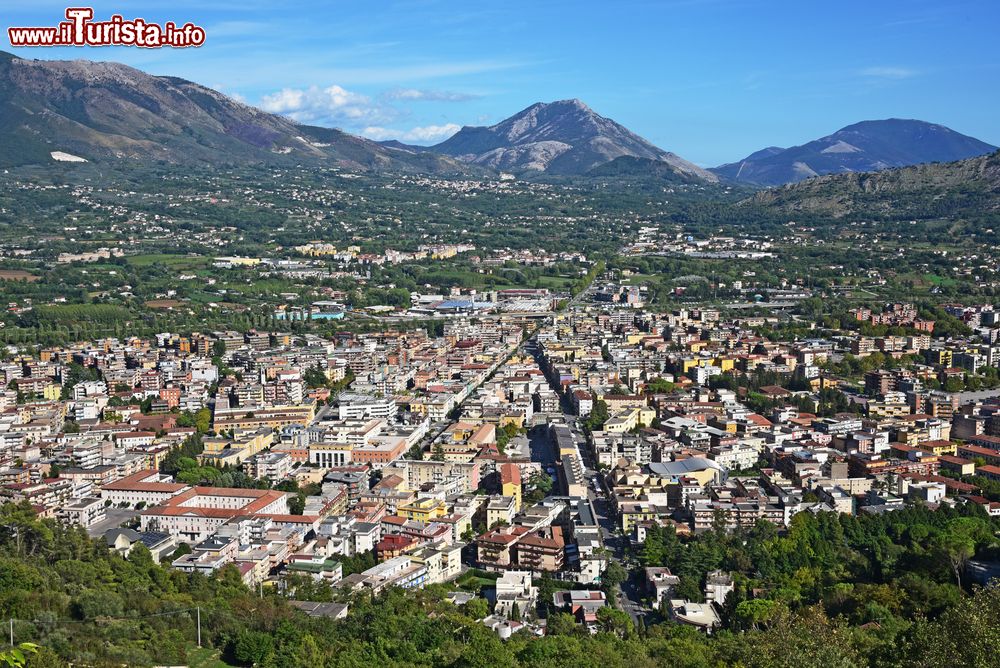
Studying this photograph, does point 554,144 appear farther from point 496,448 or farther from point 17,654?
point 17,654

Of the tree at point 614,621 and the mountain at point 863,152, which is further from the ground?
the mountain at point 863,152

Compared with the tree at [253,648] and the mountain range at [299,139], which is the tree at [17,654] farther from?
the mountain range at [299,139]

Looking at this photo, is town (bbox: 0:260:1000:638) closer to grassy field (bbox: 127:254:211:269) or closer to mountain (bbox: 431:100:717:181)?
grassy field (bbox: 127:254:211:269)

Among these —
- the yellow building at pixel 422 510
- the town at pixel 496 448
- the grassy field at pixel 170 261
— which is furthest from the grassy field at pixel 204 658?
the grassy field at pixel 170 261

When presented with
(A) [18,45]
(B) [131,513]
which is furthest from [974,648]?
(A) [18,45]

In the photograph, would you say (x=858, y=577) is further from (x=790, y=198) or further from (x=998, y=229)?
(x=790, y=198)

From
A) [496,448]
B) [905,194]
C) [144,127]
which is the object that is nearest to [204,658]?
[496,448]
